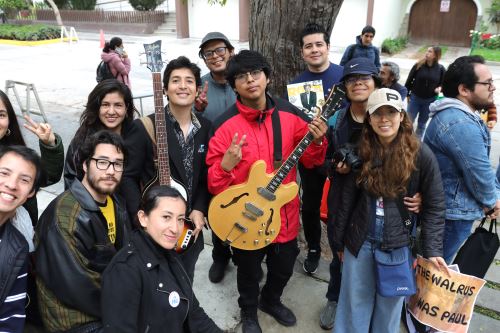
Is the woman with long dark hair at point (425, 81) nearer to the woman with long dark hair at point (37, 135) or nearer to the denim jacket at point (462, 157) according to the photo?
the denim jacket at point (462, 157)

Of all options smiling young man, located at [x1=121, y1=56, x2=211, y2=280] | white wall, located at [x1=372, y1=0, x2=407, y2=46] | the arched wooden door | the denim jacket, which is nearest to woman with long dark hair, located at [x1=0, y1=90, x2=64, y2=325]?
smiling young man, located at [x1=121, y1=56, x2=211, y2=280]

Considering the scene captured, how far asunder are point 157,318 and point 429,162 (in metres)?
1.68

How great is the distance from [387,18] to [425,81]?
13781 mm

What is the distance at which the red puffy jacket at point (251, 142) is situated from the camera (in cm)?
259

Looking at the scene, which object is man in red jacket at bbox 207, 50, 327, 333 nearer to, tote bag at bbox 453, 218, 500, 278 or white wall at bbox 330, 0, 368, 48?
tote bag at bbox 453, 218, 500, 278

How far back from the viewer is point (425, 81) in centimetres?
695

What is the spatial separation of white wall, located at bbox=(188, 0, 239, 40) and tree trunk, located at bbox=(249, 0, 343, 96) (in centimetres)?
1883

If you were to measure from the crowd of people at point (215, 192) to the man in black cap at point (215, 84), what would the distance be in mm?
38

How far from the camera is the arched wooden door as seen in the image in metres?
19.3

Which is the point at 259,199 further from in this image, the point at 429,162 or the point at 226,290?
the point at 226,290

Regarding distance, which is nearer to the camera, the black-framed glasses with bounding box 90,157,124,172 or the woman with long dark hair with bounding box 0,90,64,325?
the black-framed glasses with bounding box 90,157,124,172

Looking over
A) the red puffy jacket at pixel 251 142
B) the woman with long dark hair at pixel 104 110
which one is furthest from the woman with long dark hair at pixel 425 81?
the woman with long dark hair at pixel 104 110

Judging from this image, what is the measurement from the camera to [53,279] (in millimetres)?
1934

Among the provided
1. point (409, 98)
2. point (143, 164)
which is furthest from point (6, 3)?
point (143, 164)
